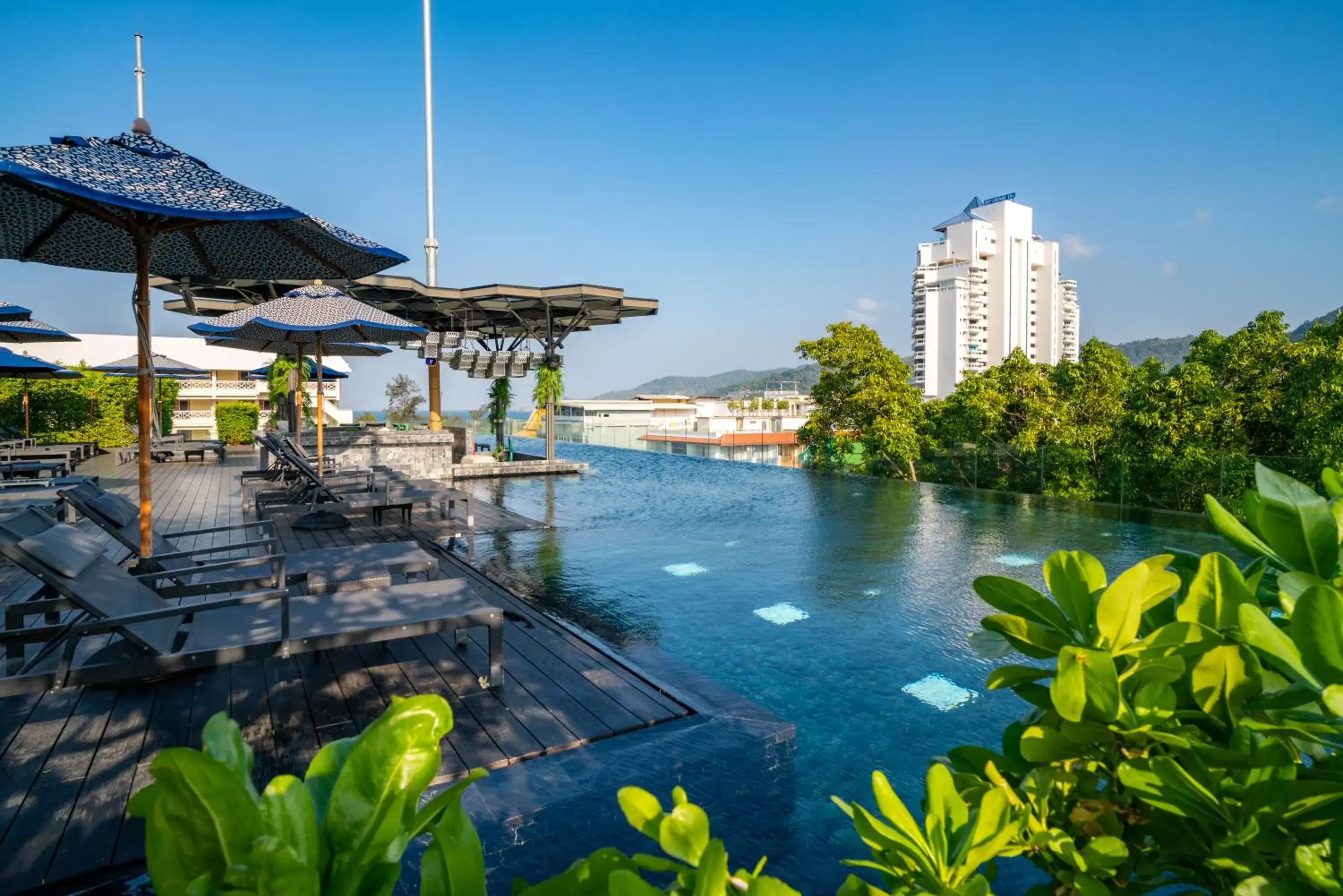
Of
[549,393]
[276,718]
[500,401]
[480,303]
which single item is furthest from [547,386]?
[276,718]

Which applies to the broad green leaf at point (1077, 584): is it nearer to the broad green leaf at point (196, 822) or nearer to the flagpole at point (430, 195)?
the broad green leaf at point (196, 822)

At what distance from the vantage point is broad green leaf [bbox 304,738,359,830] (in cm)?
55

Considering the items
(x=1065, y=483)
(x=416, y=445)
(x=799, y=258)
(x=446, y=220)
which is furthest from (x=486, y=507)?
(x=799, y=258)

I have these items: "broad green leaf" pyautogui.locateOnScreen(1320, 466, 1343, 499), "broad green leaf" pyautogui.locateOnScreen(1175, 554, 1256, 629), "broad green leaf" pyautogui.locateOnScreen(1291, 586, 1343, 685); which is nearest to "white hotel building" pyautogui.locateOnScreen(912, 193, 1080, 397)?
"broad green leaf" pyautogui.locateOnScreen(1320, 466, 1343, 499)

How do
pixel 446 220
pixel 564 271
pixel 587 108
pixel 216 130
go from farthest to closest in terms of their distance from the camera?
pixel 564 271 → pixel 587 108 → pixel 216 130 → pixel 446 220

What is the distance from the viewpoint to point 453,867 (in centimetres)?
52

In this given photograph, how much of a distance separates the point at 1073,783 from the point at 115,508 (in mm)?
5907

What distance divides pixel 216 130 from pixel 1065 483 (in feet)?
82.9

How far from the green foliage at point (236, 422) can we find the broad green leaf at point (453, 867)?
891 inches

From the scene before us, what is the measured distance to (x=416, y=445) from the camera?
13805mm

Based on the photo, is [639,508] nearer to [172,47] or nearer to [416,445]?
[416,445]

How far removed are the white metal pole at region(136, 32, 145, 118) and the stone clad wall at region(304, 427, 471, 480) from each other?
8.66m

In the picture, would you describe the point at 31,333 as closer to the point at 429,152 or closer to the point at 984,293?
the point at 429,152

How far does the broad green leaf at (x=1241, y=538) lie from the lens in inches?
32.9
